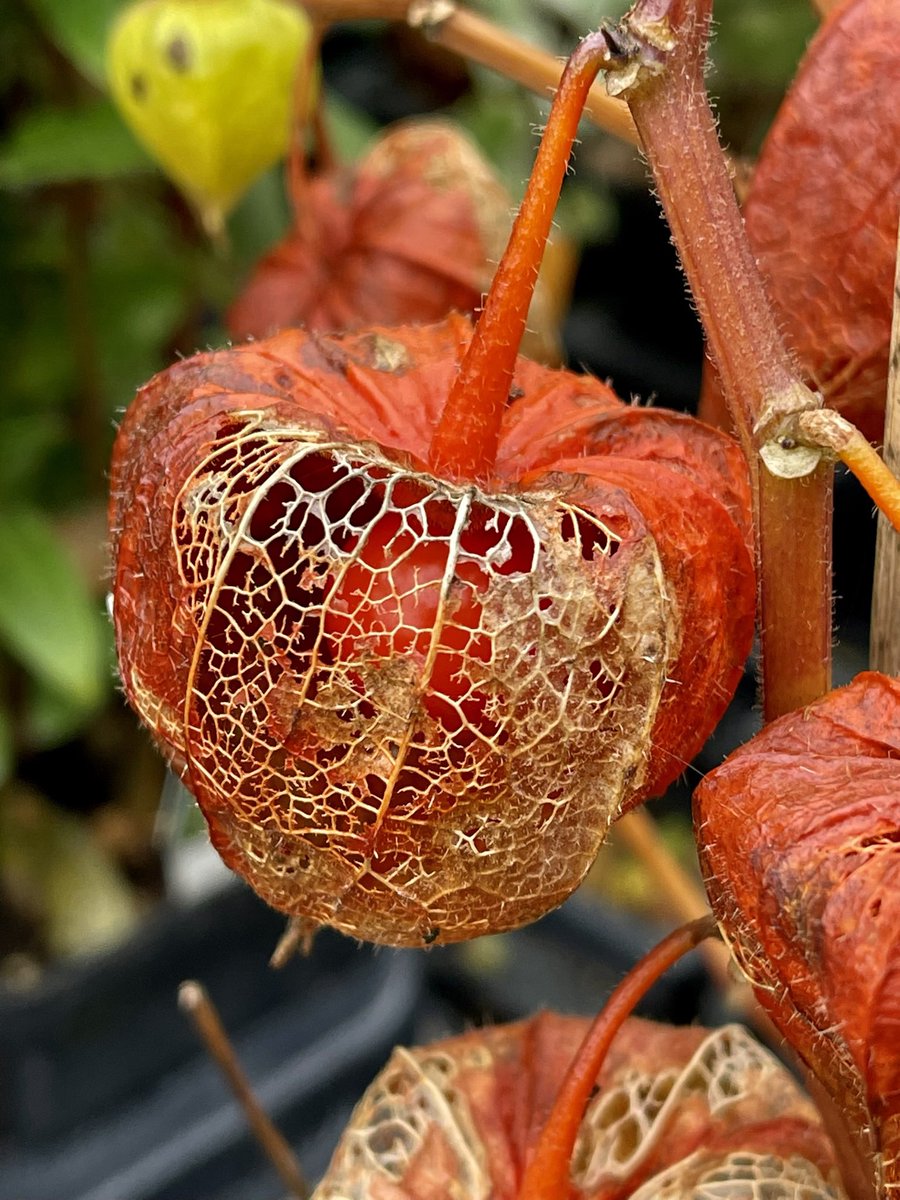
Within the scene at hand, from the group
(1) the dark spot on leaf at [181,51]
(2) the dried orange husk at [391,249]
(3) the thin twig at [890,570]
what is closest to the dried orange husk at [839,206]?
(3) the thin twig at [890,570]

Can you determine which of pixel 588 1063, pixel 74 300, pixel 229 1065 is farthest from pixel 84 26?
pixel 588 1063

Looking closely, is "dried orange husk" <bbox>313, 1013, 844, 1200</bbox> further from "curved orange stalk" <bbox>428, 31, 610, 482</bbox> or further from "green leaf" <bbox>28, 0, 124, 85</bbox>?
"green leaf" <bbox>28, 0, 124, 85</bbox>

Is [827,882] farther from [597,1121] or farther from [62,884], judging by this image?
[62,884]

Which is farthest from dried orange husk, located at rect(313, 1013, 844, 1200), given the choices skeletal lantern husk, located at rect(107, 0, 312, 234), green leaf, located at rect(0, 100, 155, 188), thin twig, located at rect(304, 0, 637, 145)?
green leaf, located at rect(0, 100, 155, 188)

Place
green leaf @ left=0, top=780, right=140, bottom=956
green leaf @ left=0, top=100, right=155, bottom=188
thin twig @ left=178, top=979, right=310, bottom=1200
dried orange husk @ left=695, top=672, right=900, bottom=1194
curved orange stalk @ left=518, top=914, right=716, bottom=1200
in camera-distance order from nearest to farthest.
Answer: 1. dried orange husk @ left=695, top=672, right=900, bottom=1194
2. curved orange stalk @ left=518, top=914, right=716, bottom=1200
3. thin twig @ left=178, top=979, right=310, bottom=1200
4. green leaf @ left=0, top=100, right=155, bottom=188
5. green leaf @ left=0, top=780, right=140, bottom=956

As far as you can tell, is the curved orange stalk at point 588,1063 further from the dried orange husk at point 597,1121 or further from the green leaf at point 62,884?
the green leaf at point 62,884

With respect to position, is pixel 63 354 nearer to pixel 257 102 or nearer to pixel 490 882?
pixel 257 102
